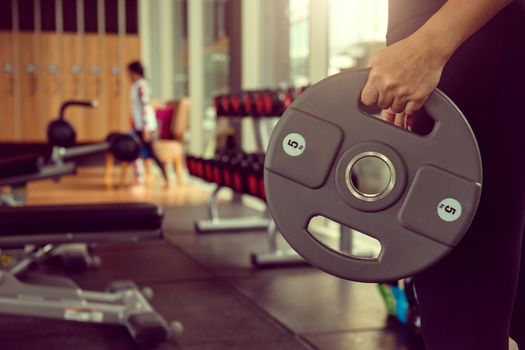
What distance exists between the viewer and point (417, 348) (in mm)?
2008

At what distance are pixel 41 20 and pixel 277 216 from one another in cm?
914

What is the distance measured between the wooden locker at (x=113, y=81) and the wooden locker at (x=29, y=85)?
3.01 ft

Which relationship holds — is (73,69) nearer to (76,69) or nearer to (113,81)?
(76,69)

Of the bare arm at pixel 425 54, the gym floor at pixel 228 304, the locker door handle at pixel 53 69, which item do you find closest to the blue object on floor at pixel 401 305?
the gym floor at pixel 228 304

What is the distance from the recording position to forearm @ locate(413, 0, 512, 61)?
30.6 inches

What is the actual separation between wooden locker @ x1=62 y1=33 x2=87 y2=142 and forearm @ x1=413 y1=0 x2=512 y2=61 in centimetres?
887

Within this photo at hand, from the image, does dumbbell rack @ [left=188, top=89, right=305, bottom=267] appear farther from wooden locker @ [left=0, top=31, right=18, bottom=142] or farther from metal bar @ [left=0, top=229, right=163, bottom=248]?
wooden locker @ [left=0, top=31, right=18, bottom=142]

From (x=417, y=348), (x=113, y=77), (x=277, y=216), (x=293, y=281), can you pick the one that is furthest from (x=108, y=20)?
(x=277, y=216)

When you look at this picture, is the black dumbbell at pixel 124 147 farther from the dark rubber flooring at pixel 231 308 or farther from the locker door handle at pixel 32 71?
the locker door handle at pixel 32 71

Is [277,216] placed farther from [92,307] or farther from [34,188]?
[34,188]

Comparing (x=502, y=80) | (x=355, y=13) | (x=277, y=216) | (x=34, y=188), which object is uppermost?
(x=355, y=13)

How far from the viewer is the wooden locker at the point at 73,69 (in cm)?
920

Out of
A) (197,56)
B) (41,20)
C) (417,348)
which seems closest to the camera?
(417,348)

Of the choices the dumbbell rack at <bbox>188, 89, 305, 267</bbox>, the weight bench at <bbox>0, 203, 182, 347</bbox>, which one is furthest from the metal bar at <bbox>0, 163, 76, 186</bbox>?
the weight bench at <bbox>0, 203, 182, 347</bbox>
